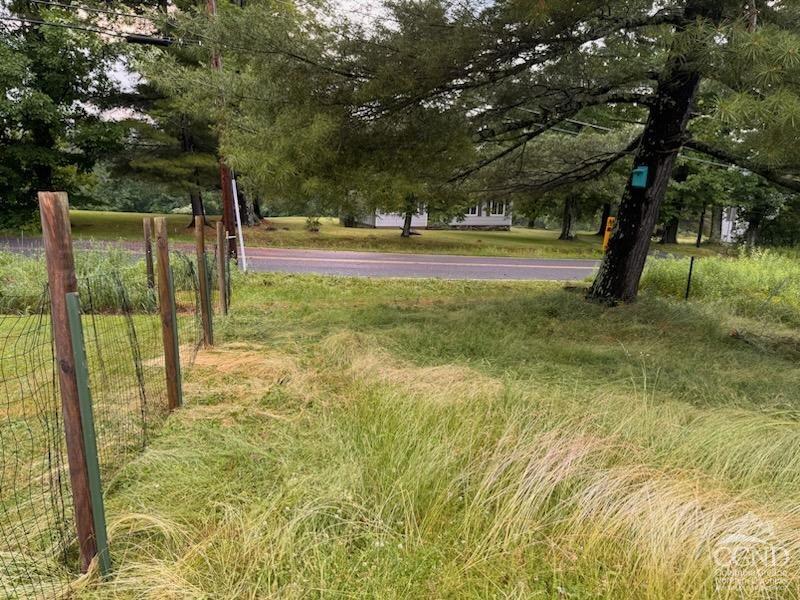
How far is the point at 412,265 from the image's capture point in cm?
1439

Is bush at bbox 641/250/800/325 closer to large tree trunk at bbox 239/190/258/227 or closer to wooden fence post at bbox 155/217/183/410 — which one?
wooden fence post at bbox 155/217/183/410

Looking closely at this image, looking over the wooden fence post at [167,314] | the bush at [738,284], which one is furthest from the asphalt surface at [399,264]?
the wooden fence post at [167,314]

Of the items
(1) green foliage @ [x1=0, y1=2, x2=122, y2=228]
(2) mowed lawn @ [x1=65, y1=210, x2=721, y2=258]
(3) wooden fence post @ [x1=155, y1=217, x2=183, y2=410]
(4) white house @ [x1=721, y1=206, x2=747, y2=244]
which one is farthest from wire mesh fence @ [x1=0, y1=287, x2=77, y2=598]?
(4) white house @ [x1=721, y1=206, x2=747, y2=244]

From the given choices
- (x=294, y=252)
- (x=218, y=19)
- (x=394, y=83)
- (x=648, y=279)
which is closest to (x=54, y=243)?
(x=394, y=83)

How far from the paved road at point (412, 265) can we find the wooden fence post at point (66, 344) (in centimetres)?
1000

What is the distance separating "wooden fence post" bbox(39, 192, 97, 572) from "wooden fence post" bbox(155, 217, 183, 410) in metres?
1.63

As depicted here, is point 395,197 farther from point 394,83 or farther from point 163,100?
point 163,100

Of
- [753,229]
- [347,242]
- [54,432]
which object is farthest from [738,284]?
[753,229]

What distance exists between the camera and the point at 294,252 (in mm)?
15750

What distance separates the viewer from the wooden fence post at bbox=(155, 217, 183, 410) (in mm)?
3377

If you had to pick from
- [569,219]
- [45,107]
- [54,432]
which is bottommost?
[54,432]

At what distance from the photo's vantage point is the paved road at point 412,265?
12.6 meters

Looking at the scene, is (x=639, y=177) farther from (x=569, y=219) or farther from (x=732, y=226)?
(x=732, y=226)

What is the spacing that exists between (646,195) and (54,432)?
295 inches
